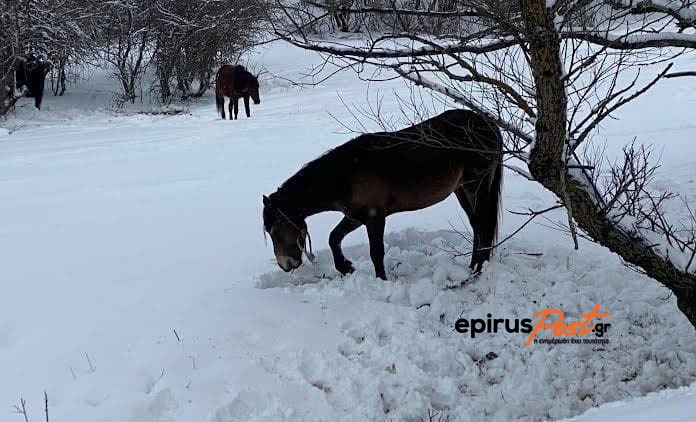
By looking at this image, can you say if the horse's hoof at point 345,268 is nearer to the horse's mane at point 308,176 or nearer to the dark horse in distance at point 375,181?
the dark horse in distance at point 375,181

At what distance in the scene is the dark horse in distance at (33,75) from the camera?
15602 mm

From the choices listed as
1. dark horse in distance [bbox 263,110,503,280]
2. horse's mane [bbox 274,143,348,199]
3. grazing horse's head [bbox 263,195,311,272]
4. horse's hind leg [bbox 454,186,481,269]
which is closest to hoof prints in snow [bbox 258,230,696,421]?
horse's hind leg [bbox 454,186,481,269]

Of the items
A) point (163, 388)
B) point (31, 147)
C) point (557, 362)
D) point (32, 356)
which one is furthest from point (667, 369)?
point (31, 147)

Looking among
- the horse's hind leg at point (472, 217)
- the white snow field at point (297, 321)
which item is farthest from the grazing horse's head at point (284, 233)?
the horse's hind leg at point (472, 217)

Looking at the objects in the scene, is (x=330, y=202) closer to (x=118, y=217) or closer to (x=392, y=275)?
(x=392, y=275)

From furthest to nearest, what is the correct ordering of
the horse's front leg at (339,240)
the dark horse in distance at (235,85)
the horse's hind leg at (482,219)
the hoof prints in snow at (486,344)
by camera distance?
1. the dark horse in distance at (235,85)
2. the horse's hind leg at (482,219)
3. the horse's front leg at (339,240)
4. the hoof prints in snow at (486,344)

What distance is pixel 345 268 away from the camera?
528 centimetres

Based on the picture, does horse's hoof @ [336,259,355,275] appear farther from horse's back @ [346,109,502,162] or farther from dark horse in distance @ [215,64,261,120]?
dark horse in distance @ [215,64,261,120]

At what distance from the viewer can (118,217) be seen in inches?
270

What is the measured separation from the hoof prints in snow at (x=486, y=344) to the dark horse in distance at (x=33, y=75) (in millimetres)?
13333

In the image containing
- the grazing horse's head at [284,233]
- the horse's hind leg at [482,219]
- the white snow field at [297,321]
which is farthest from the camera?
the horse's hind leg at [482,219]

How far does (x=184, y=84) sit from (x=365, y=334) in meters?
16.1

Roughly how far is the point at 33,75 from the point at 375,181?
1425cm

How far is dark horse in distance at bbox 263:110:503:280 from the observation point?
4973 mm
